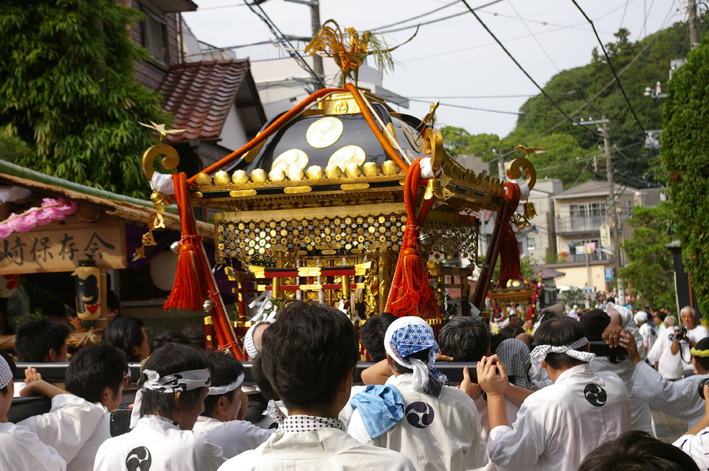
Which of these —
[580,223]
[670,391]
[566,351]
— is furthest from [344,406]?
[580,223]

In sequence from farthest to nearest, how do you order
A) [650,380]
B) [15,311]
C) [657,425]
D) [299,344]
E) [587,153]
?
[587,153]
[15,311]
[657,425]
[650,380]
[299,344]

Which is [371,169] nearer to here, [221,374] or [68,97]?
[221,374]

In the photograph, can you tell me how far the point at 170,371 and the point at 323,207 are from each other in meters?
2.99

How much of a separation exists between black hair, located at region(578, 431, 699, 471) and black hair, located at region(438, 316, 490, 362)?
6.85 ft

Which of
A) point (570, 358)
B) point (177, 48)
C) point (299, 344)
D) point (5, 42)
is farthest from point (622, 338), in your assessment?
point (177, 48)

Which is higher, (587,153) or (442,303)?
(587,153)

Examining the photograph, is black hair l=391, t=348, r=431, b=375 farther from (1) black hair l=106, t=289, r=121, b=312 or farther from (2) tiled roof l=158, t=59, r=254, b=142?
(2) tiled roof l=158, t=59, r=254, b=142

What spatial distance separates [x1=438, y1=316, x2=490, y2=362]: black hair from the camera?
3.60m

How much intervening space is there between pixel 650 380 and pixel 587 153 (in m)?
55.1

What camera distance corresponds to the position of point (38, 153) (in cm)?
1139

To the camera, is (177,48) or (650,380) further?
(177,48)

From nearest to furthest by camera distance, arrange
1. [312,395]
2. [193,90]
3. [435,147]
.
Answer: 1. [312,395]
2. [435,147]
3. [193,90]

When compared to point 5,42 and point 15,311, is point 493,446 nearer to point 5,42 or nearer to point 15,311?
point 15,311

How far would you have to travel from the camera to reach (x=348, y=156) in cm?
548
